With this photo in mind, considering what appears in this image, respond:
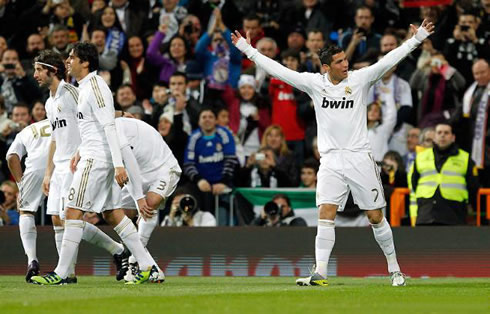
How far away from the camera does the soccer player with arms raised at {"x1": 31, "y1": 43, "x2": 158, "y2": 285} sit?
1198cm

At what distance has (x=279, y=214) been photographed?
56.4 feet

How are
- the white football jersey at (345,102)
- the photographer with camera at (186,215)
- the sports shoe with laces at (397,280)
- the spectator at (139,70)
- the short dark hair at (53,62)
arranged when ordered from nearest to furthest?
the white football jersey at (345,102) < the sports shoe with laces at (397,280) < the short dark hair at (53,62) < the photographer with camera at (186,215) < the spectator at (139,70)

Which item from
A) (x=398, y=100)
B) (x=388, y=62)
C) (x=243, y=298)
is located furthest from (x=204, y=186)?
(x=243, y=298)

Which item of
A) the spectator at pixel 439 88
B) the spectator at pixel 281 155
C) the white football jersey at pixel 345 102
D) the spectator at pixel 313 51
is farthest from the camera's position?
the spectator at pixel 313 51

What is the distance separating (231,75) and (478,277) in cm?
618

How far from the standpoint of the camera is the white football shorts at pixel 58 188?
495 inches

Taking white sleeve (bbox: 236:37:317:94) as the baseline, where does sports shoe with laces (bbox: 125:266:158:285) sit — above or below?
below

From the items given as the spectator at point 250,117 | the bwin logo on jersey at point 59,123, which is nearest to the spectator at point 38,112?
the spectator at point 250,117

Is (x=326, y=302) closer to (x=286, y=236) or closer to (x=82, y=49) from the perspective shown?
(x=82, y=49)

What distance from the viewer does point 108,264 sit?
16203mm

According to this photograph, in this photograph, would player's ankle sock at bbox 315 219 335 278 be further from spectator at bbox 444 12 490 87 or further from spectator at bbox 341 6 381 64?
spectator at bbox 444 12 490 87

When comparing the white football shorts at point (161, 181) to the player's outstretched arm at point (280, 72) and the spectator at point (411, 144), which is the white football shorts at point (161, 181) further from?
the spectator at point (411, 144)

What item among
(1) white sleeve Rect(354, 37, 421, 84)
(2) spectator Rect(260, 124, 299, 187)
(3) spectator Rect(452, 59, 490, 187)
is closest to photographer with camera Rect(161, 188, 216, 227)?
(2) spectator Rect(260, 124, 299, 187)

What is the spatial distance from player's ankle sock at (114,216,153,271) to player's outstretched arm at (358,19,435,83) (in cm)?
289
